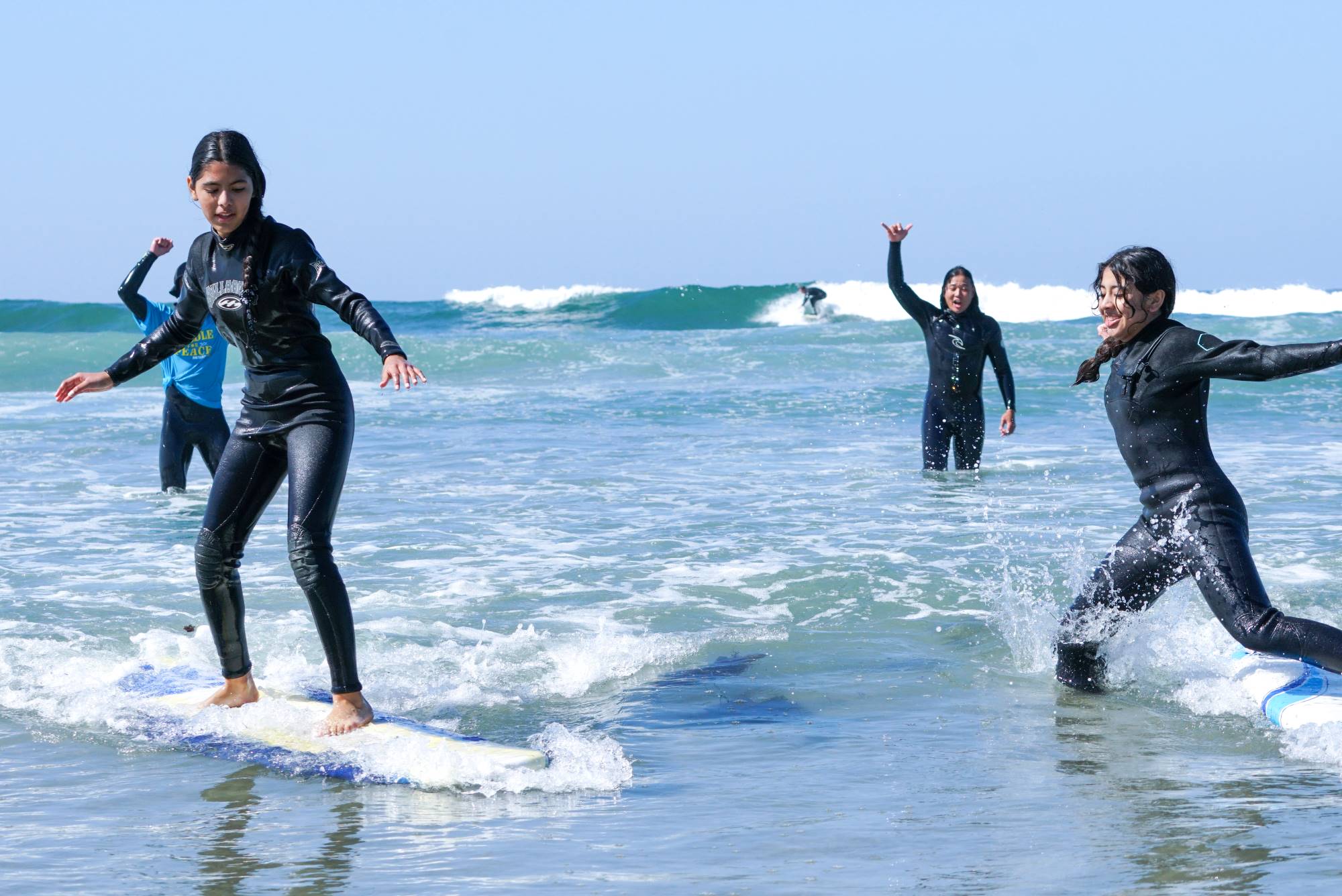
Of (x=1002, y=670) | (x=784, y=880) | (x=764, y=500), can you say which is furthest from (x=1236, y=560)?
(x=764, y=500)

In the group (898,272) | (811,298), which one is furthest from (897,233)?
(811,298)

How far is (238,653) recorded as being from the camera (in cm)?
532

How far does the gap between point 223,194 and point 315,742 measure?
1.83 m

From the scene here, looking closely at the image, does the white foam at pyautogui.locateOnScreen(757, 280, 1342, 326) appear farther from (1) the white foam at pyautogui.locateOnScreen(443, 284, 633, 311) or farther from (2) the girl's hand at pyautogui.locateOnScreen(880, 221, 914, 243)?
(2) the girl's hand at pyautogui.locateOnScreen(880, 221, 914, 243)

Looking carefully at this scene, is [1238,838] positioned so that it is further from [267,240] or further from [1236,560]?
[267,240]

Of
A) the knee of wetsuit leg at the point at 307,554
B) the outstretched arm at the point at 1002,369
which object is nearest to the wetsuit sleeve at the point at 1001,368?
the outstretched arm at the point at 1002,369

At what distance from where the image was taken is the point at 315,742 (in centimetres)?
488

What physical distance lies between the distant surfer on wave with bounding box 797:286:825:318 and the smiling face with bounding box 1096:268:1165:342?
1462 inches

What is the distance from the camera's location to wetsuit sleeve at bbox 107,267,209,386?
5.13m

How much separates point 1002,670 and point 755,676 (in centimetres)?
105

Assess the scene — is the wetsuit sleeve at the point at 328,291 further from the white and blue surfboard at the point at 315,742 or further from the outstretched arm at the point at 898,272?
the outstretched arm at the point at 898,272

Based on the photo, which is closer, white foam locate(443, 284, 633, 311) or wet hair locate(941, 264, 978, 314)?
wet hair locate(941, 264, 978, 314)

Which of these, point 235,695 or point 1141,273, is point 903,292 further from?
point 235,695

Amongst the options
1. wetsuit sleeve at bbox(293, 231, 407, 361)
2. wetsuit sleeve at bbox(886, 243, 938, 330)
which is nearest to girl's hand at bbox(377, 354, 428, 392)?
wetsuit sleeve at bbox(293, 231, 407, 361)
